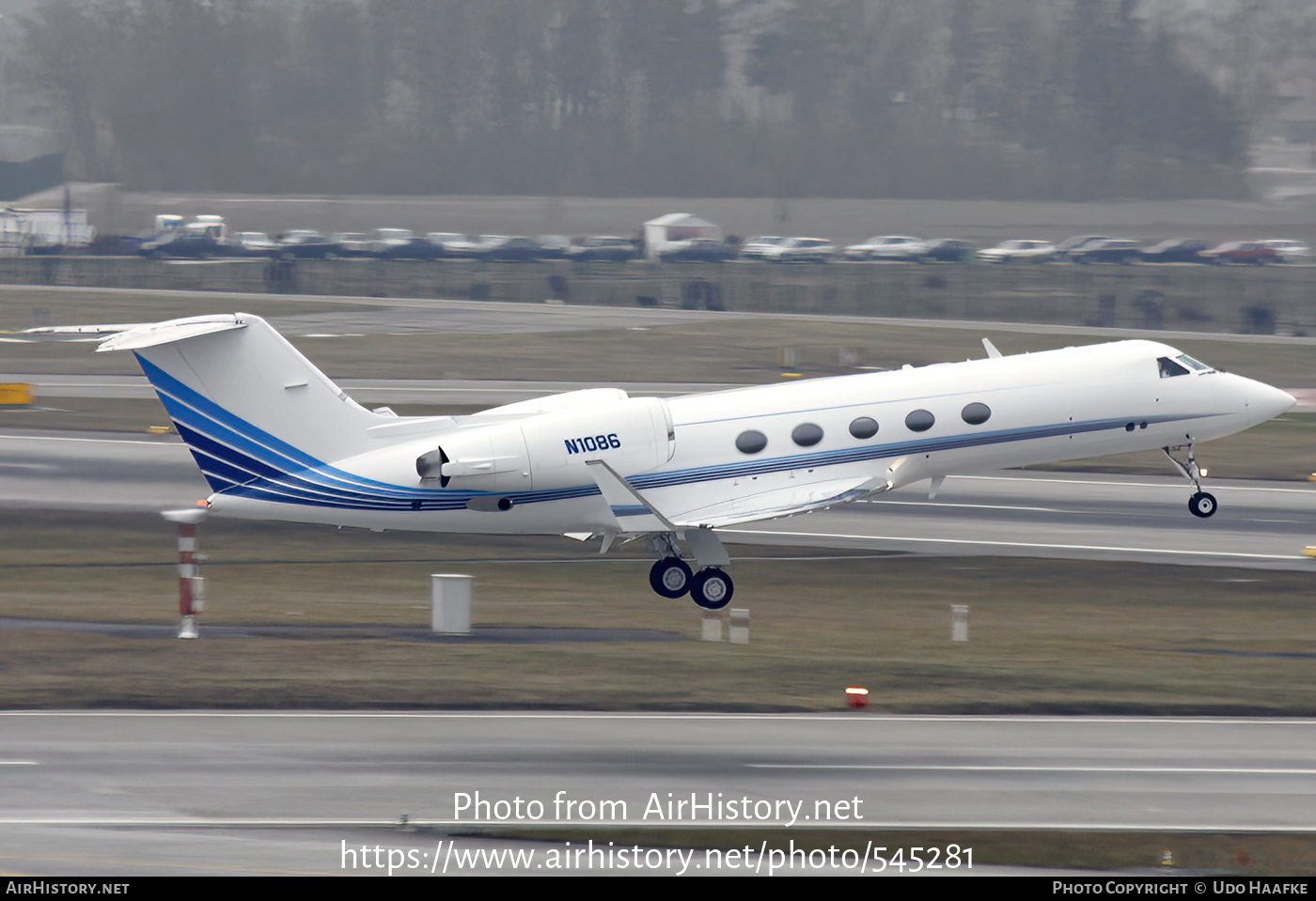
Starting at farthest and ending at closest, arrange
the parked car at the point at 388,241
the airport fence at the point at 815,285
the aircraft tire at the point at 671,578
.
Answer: the parked car at the point at 388,241, the airport fence at the point at 815,285, the aircraft tire at the point at 671,578

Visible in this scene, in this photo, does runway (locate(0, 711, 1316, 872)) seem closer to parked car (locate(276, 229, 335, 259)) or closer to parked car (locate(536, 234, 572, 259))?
parked car (locate(536, 234, 572, 259))

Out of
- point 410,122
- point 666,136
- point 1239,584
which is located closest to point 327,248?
point 410,122

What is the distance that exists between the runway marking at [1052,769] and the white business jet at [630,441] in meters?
7.96

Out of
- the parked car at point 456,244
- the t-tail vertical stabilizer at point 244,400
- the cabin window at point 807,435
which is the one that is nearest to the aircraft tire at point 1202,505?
the cabin window at point 807,435

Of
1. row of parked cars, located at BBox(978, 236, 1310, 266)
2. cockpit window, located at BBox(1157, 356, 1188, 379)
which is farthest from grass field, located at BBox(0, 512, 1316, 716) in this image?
row of parked cars, located at BBox(978, 236, 1310, 266)

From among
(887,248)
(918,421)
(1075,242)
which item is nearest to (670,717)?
(918,421)

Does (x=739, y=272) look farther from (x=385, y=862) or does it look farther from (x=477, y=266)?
(x=385, y=862)

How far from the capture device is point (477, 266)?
285 feet

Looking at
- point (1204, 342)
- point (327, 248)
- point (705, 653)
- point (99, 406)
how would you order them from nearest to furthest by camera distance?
point (705, 653) → point (99, 406) → point (1204, 342) → point (327, 248)

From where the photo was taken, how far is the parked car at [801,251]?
87.5 meters

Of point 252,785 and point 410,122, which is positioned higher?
point 410,122

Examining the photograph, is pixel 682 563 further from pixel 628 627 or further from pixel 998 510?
pixel 998 510

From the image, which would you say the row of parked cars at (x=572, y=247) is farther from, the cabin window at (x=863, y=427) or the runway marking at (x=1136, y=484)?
the cabin window at (x=863, y=427)

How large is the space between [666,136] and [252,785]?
7759cm
